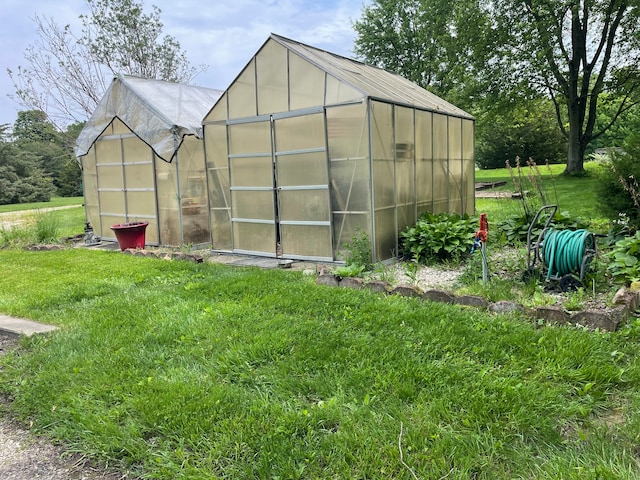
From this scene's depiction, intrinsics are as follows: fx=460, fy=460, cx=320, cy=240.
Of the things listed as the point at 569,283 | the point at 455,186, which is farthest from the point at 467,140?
the point at 569,283

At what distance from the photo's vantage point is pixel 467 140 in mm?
9602

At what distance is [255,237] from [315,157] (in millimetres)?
1848

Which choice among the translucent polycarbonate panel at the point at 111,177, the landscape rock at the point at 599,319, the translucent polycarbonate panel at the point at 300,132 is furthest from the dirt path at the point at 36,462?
the translucent polycarbonate panel at the point at 111,177

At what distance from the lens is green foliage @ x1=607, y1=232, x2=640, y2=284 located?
4.28 meters

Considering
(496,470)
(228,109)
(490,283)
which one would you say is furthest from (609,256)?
(228,109)

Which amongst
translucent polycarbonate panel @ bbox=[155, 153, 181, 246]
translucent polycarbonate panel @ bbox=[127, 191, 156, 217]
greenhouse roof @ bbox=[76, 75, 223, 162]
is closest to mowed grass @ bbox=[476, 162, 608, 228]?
greenhouse roof @ bbox=[76, 75, 223, 162]

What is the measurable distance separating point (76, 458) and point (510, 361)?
2.56m

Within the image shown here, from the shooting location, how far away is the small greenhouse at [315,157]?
6441 mm

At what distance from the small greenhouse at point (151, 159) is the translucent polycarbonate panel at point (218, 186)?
0.71m

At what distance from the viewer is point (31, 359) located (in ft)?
11.3

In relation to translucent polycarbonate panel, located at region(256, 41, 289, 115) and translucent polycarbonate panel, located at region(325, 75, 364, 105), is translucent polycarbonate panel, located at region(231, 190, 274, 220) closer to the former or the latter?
translucent polycarbonate panel, located at region(256, 41, 289, 115)

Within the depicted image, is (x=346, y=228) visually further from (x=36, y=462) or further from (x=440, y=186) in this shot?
(x=36, y=462)

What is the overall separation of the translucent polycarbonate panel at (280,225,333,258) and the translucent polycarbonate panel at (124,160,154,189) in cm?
368

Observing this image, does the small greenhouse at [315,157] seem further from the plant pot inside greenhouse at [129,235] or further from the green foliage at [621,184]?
the green foliage at [621,184]
